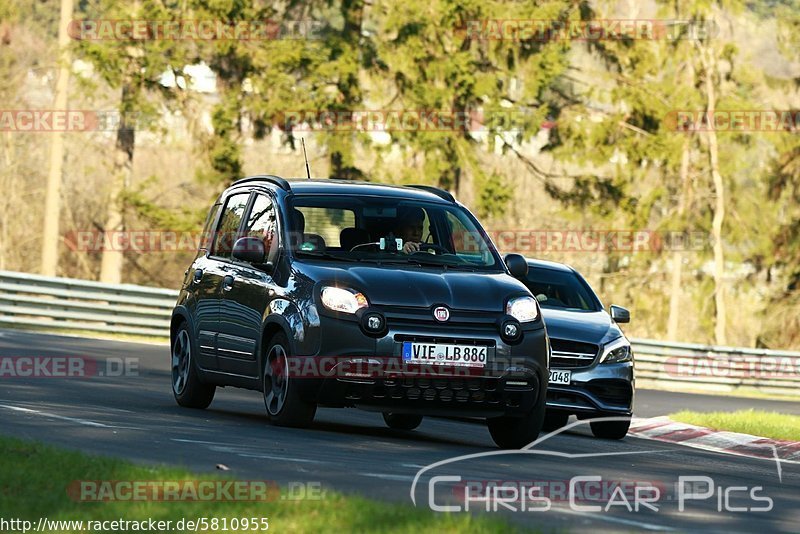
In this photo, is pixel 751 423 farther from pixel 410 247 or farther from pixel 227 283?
pixel 227 283

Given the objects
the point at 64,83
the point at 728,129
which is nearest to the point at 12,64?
the point at 64,83

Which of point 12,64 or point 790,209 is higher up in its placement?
point 12,64

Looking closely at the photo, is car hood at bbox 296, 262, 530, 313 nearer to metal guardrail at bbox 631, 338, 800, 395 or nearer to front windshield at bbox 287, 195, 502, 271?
front windshield at bbox 287, 195, 502, 271

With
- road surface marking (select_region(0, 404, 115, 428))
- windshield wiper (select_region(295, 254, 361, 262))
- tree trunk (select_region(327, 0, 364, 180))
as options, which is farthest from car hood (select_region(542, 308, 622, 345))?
tree trunk (select_region(327, 0, 364, 180))

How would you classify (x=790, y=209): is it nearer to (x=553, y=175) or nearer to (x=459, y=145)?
(x=553, y=175)

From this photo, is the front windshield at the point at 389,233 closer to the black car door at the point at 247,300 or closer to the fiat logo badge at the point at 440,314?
the black car door at the point at 247,300

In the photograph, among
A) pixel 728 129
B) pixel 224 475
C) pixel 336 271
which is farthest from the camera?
pixel 728 129

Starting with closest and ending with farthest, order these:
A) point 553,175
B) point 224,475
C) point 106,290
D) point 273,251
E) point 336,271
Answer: point 224,475 < point 336,271 < point 273,251 < point 106,290 < point 553,175

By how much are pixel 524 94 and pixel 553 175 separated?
2.83m

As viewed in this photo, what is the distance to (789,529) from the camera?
8750 mm

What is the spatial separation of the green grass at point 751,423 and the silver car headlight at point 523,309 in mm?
5668

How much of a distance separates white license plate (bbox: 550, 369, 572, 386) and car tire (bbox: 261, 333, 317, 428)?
4.05 metres

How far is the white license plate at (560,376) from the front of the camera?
1595 cm

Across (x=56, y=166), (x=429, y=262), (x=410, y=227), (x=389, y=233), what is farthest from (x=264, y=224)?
(x=56, y=166)
